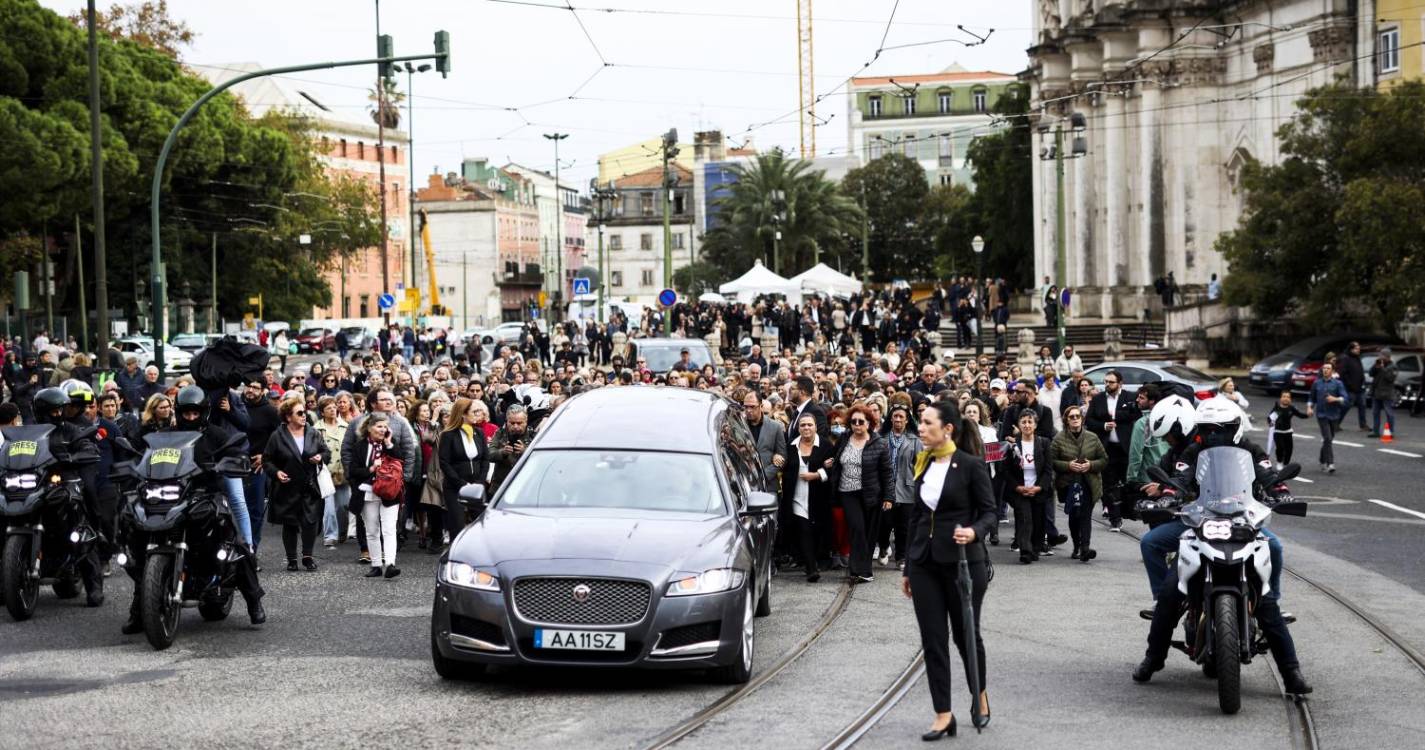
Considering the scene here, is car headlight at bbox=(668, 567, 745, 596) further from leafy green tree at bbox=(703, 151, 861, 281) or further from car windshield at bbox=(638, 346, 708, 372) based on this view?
leafy green tree at bbox=(703, 151, 861, 281)

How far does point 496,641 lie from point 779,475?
6549mm

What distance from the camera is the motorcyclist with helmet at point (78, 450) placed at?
1416cm

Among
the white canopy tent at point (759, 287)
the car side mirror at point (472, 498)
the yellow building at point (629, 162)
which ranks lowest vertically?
the car side mirror at point (472, 498)

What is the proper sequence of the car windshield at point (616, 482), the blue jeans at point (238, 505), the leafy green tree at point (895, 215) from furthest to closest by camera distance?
the leafy green tree at point (895, 215) < the blue jeans at point (238, 505) < the car windshield at point (616, 482)

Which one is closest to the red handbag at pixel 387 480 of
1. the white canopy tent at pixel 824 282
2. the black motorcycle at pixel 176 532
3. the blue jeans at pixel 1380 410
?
the black motorcycle at pixel 176 532

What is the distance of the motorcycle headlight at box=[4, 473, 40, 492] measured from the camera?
1366 cm

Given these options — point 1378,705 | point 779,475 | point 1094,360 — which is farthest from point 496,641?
point 1094,360

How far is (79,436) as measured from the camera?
47.0ft

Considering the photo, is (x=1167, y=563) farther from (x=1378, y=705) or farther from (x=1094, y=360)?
(x=1094, y=360)

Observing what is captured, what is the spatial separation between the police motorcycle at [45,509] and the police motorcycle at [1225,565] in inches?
316

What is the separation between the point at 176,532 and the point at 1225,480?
22.7 feet

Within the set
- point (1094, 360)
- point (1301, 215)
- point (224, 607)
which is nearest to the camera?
point (224, 607)

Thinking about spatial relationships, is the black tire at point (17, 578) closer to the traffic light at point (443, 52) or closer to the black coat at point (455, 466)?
the black coat at point (455, 466)

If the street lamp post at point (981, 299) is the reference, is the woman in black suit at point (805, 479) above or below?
below
